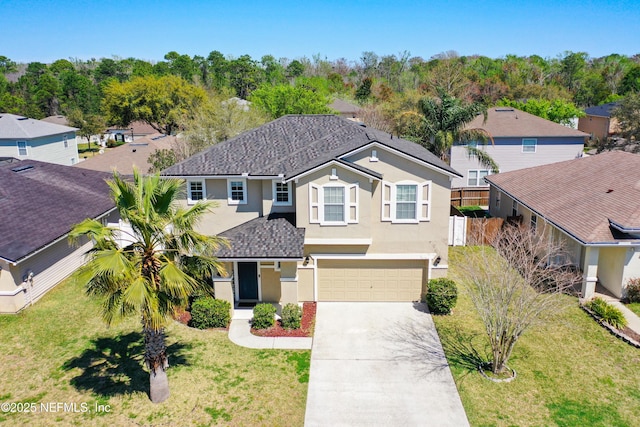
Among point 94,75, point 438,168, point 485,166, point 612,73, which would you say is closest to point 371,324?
point 438,168

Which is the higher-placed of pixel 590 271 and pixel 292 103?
pixel 292 103

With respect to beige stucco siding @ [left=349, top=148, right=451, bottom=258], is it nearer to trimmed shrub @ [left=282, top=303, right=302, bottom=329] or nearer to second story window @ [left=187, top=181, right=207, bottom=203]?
trimmed shrub @ [left=282, top=303, right=302, bottom=329]

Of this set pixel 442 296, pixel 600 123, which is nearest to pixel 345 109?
pixel 600 123

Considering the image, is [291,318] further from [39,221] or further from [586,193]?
[586,193]

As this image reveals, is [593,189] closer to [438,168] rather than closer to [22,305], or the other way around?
[438,168]

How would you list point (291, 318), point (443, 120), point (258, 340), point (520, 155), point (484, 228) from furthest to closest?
point (520, 155), point (443, 120), point (484, 228), point (291, 318), point (258, 340)

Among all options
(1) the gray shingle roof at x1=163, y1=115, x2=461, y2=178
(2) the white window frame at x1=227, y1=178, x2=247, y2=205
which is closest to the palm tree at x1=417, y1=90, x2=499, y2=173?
(1) the gray shingle roof at x1=163, y1=115, x2=461, y2=178
